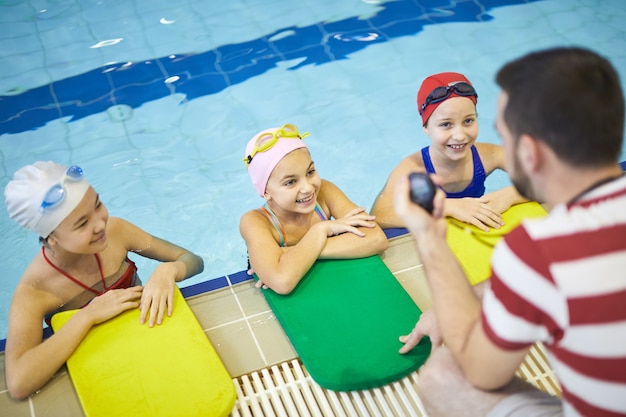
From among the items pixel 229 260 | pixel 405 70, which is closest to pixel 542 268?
pixel 229 260

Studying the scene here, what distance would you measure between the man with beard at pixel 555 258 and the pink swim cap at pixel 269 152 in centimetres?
138

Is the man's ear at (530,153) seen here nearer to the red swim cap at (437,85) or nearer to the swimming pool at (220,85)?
the red swim cap at (437,85)

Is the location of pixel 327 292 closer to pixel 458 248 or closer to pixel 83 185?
pixel 458 248

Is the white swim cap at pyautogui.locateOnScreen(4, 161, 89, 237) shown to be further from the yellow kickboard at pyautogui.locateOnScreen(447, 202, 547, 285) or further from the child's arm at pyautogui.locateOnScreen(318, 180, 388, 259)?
the yellow kickboard at pyautogui.locateOnScreen(447, 202, 547, 285)

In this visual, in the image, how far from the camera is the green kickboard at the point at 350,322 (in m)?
2.91

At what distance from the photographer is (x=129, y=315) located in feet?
10.5

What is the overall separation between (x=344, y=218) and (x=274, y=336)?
76 cm

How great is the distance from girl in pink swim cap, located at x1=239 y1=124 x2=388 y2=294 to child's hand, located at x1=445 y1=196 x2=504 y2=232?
476mm

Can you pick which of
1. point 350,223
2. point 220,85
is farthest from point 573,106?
point 220,85

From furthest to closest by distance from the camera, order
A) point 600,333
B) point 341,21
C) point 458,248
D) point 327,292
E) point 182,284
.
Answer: point 341,21
point 182,284
point 458,248
point 327,292
point 600,333

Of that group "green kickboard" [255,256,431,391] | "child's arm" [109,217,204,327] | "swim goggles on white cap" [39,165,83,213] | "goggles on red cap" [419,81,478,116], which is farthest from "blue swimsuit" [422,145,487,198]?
"swim goggles on white cap" [39,165,83,213]

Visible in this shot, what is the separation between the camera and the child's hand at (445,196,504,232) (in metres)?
3.67

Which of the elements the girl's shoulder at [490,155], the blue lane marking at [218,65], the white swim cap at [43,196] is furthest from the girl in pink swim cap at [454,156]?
the blue lane marking at [218,65]

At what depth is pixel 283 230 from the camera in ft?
12.0
